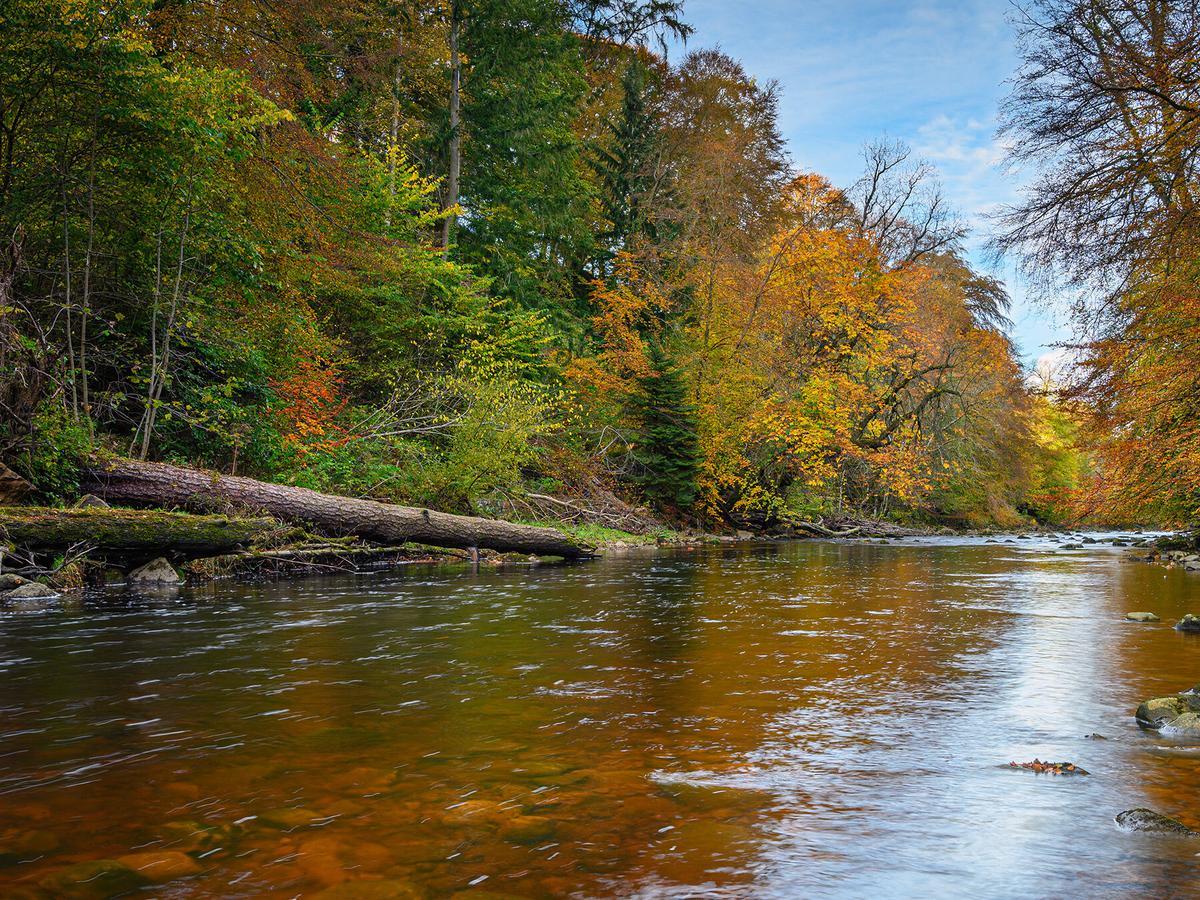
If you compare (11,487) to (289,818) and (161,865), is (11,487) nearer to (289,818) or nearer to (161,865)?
(289,818)

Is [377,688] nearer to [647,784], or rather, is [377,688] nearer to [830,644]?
[647,784]

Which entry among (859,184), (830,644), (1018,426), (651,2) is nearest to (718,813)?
(830,644)

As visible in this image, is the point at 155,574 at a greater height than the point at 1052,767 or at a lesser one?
lesser

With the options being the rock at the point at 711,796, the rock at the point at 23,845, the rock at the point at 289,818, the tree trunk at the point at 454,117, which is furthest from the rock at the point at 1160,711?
the tree trunk at the point at 454,117

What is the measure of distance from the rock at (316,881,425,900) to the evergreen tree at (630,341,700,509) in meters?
19.1

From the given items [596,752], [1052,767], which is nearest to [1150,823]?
[1052,767]

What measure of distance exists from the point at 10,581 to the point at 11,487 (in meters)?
1.34

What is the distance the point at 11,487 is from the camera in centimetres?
902

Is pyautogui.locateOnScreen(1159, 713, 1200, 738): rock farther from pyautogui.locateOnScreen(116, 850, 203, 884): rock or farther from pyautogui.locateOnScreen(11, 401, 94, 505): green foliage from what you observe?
pyautogui.locateOnScreen(11, 401, 94, 505): green foliage

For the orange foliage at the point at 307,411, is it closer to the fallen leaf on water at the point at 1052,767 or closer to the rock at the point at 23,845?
the rock at the point at 23,845

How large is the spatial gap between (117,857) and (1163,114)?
11614mm

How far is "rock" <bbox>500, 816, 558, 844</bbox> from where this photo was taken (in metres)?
2.63

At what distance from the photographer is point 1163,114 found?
29.9 ft

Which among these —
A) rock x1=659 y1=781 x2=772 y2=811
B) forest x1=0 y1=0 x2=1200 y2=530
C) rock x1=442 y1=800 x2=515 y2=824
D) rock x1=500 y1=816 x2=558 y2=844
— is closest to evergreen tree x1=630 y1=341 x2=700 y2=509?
forest x1=0 y1=0 x2=1200 y2=530
